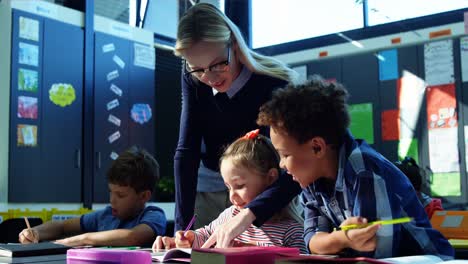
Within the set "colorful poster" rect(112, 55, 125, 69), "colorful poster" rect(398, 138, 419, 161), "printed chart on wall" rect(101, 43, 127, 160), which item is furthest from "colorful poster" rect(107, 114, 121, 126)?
"colorful poster" rect(398, 138, 419, 161)

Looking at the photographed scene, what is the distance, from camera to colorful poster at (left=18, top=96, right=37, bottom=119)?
12.0 feet

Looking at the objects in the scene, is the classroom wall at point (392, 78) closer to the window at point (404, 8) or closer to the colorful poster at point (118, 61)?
the window at point (404, 8)

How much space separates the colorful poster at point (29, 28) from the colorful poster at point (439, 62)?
245 centimetres

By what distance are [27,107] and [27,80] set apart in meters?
0.17

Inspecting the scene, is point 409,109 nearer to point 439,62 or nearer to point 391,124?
point 391,124

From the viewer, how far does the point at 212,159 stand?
167 centimetres

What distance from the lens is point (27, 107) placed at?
3682 mm

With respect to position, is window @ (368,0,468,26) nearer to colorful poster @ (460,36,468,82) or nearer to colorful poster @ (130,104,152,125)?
colorful poster @ (460,36,468,82)

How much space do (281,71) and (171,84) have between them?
10.7ft

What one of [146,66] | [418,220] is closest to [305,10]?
[146,66]

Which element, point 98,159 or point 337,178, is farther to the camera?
point 98,159

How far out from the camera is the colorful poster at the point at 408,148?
129 inches

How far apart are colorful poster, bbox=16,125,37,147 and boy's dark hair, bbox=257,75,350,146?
2.83 m

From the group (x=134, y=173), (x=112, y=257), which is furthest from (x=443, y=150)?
(x=112, y=257)
